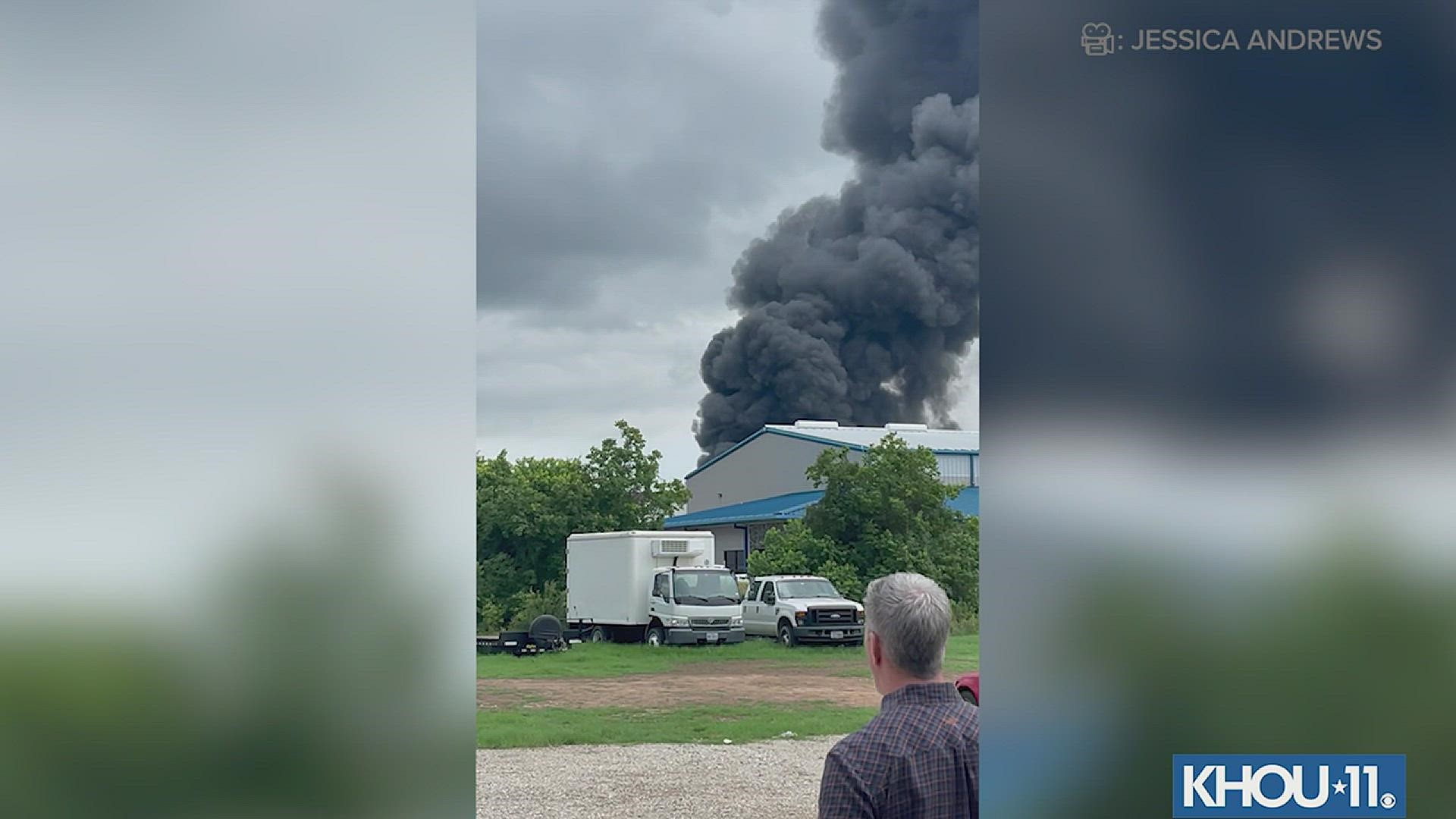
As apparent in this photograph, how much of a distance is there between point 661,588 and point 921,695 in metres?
23.1

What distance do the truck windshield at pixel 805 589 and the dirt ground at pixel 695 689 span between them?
3337 mm

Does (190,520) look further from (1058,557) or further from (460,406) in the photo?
(1058,557)

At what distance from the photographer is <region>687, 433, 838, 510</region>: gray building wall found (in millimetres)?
43656

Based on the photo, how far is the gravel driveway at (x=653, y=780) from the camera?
1195cm

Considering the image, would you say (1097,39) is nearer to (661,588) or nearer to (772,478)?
(661,588)

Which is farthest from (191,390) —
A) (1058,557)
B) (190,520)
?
(1058,557)

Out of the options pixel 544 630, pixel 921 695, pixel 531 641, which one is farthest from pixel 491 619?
pixel 921 695

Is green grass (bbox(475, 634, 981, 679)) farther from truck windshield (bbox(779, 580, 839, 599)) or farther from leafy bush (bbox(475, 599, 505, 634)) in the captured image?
leafy bush (bbox(475, 599, 505, 634))

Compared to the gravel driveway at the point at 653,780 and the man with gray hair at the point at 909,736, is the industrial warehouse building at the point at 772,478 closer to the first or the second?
the gravel driveway at the point at 653,780

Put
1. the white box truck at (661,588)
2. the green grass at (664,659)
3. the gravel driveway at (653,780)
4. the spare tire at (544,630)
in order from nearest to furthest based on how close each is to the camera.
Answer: the gravel driveway at (653,780) < the green grass at (664,659) < the white box truck at (661,588) < the spare tire at (544,630)

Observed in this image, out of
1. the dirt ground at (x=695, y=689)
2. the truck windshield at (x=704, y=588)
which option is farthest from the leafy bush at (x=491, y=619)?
the dirt ground at (x=695, y=689)

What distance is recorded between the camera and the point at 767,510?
3888 cm

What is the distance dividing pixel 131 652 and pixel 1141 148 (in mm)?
1757

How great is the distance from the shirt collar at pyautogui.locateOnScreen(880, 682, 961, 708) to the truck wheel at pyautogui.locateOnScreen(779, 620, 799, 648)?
2257 cm
